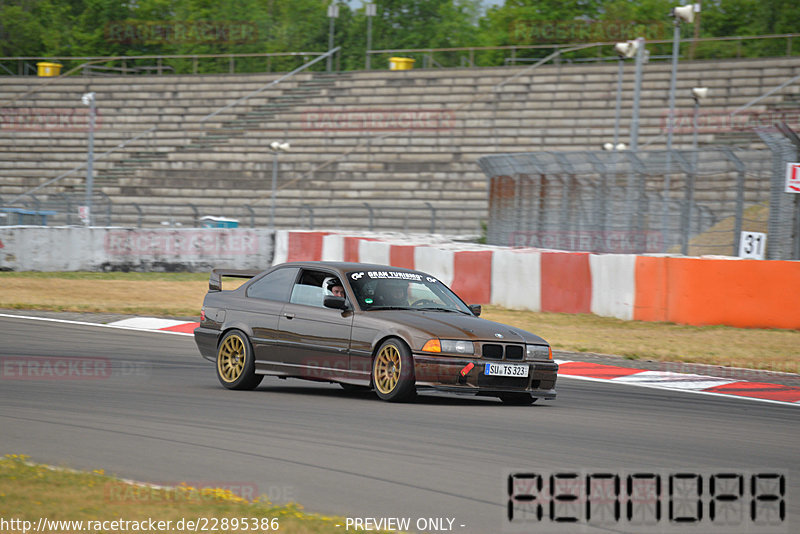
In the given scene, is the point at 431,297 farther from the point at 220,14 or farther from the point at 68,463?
the point at 220,14

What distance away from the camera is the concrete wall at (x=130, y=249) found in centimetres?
2827

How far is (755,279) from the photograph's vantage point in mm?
17031

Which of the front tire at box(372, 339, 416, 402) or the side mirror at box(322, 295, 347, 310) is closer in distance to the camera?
the front tire at box(372, 339, 416, 402)

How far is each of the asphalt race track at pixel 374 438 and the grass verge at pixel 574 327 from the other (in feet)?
11.2

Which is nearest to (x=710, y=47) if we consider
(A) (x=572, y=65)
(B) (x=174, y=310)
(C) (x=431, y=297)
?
(A) (x=572, y=65)

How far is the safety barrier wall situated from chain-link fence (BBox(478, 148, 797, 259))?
2.95ft

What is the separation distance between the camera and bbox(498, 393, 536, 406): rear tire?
10.3m

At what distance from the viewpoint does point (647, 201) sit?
19.8 m
